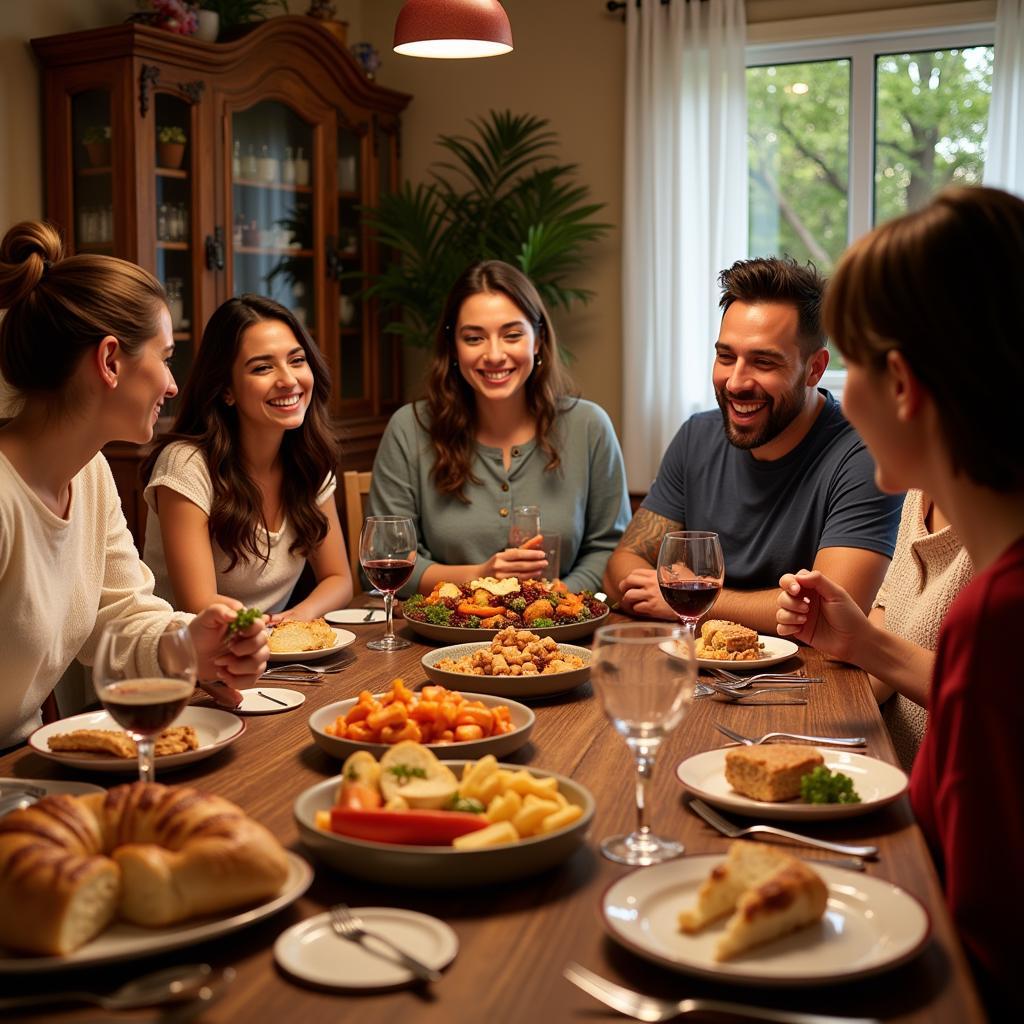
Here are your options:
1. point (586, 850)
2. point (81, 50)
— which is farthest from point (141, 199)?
point (586, 850)

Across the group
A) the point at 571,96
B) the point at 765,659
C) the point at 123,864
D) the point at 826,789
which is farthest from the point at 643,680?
the point at 571,96

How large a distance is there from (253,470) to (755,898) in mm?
2043

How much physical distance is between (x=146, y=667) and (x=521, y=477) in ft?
5.49

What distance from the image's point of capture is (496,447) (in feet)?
10.3

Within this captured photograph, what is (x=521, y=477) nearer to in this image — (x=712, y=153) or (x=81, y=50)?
(x=81, y=50)

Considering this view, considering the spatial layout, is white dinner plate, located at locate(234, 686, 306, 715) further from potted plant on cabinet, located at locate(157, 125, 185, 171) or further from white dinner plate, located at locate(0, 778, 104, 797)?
potted plant on cabinet, located at locate(157, 125, 185, 171)

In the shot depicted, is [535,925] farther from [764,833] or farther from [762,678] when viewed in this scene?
[762,678]

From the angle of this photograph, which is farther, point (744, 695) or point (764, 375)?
point (764, 375)

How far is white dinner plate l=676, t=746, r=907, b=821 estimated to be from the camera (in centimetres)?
122

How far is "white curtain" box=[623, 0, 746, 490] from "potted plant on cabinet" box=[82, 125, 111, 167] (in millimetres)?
2168

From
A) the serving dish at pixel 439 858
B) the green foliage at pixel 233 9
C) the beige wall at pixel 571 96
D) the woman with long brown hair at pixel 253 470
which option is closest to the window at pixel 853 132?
the beige wall at pixel 571 96

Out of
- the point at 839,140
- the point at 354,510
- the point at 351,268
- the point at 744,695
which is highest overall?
the point at 839,140

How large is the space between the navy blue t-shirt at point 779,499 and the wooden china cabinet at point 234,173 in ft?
3.78

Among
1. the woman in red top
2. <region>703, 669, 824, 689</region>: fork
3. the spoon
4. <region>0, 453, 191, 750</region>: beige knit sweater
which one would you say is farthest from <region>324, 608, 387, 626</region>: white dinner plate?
the spoon
